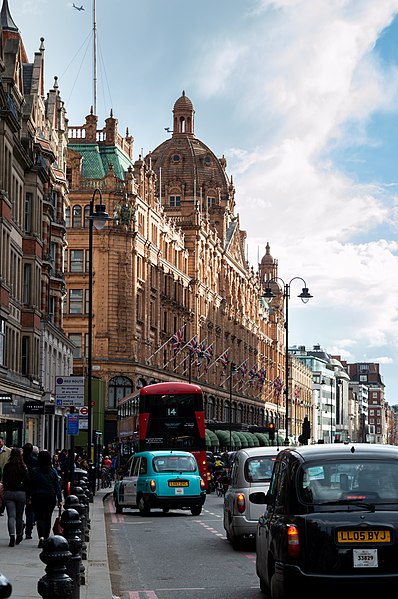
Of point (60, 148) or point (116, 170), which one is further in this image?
point (116, 170)

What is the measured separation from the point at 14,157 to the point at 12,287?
479cm

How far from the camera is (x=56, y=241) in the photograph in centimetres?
5903

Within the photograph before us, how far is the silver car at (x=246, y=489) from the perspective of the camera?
21.2 m

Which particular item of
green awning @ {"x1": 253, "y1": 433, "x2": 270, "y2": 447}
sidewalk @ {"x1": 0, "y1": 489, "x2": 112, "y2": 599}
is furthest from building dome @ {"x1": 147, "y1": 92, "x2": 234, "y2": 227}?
sidewalk @ {"x1": 0, "y1": 489, "x2": 112, "y2": 599}

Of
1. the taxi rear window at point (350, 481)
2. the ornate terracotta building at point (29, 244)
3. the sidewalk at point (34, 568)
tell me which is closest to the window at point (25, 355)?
the ornate terracotta building at point (29, 244)

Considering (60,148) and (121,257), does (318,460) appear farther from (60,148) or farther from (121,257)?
(121,257)

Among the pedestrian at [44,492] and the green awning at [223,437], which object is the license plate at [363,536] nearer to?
the pedestrian at [44,492]

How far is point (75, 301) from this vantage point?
265 feet

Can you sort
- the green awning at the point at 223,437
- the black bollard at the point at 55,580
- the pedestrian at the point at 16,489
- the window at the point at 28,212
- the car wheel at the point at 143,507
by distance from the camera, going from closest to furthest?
the black bollard at the point at 55,580 → the pedestrian at the point at 16,489 → the car wheel at the point at 143,507 → the window at the point at 28,212 → the green awning at the point at 223,437

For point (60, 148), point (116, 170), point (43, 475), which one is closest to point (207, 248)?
point (116, 170)

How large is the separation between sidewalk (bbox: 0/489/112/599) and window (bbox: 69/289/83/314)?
56.7m

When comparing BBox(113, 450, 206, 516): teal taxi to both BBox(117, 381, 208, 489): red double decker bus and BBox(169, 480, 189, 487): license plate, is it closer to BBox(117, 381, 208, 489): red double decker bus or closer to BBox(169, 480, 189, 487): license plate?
BBox(169, 480, 189, 487): license plate

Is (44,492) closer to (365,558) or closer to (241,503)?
(241,503)

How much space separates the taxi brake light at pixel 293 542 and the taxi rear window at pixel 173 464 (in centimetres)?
1972
